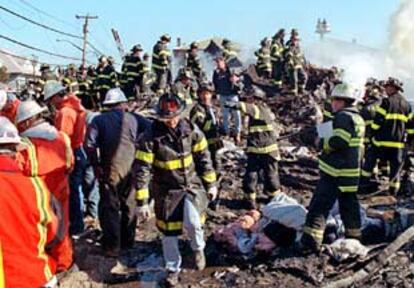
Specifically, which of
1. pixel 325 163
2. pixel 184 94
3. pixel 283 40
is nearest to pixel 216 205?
pixel 184 94

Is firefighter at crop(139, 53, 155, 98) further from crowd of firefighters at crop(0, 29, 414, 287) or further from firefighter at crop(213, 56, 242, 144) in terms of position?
crowd of firefighters at crop(0, 29, 414, 287)

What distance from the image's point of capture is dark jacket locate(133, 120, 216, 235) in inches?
232

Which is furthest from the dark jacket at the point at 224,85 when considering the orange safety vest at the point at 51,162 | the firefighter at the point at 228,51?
the orange safety vest at the point at 51,162

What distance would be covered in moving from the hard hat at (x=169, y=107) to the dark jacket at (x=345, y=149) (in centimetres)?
162

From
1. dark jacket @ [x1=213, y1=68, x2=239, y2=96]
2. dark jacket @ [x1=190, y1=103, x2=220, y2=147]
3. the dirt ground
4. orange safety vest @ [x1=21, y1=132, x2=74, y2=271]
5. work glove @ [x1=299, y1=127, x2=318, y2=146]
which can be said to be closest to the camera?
orange safety vest @ [x1=21, y1=132, x2=74, y2=271]

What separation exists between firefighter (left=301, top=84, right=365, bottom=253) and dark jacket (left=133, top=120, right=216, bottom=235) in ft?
3.97

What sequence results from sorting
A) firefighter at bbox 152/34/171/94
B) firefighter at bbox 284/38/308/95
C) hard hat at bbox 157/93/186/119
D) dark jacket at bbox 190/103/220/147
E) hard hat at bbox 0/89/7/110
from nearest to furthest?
hard hat at bbox 157/93/186/119
hard hat at bbox 0/89/7/110
dark jacket at bbox 190/103/220/147
firefighter at bbox 152/34/171/94
firefighter at bbox 284/38/308/95

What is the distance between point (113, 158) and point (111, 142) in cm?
18

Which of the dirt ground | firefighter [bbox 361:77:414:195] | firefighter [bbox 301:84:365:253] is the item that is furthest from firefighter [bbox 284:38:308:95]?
firefighter [bbox 301:84:365:253]

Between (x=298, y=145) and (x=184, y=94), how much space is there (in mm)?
4879

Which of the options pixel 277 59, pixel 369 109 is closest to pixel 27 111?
pixel 369 109

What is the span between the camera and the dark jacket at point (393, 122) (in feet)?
30.8

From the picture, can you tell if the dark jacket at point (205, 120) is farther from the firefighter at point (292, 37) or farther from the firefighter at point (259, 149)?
the firefighter at point (292, 37)

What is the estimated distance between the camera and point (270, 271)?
5945 millimetres
